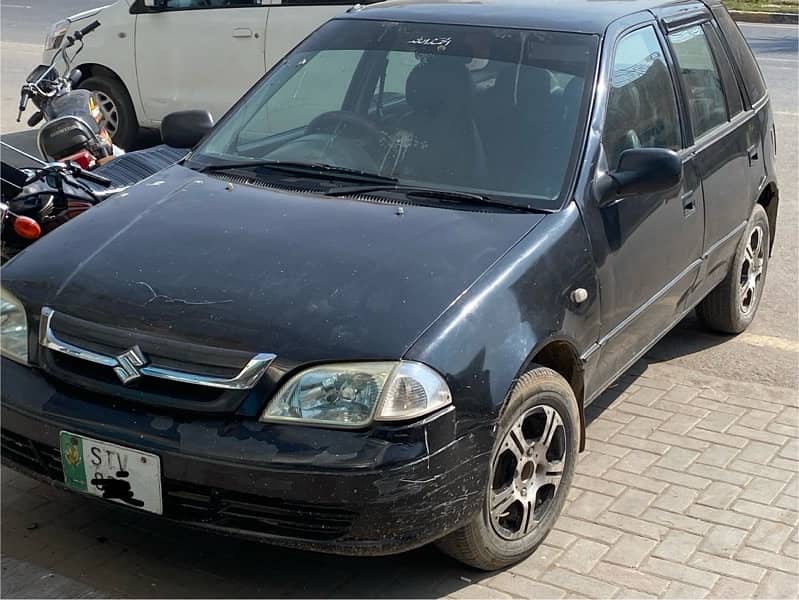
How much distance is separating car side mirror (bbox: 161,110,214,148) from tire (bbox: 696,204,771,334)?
109 inches

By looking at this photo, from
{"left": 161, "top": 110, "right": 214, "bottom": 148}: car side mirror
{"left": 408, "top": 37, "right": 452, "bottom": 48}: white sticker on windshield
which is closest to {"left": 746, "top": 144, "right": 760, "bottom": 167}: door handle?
{"left": 408, "top": 37, "right": 452, "bottom": 48}: white sticker on windshield

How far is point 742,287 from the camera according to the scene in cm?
622

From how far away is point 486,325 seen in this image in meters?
3.55

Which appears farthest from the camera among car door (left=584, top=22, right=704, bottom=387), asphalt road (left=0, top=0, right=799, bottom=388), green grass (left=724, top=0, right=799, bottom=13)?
green grass (left=724, top=0, right=799, bottom=13)

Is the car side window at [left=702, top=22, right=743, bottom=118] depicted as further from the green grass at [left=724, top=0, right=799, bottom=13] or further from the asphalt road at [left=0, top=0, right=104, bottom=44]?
the green grass at [left=724, top=0, right=799, bottom=13]

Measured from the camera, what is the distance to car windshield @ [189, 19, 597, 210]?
432 centimetres

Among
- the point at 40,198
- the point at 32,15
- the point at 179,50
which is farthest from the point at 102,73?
the point at 32,15

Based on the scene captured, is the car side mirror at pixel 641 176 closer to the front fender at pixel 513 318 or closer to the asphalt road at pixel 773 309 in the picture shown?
the front fender at pixel 513 318

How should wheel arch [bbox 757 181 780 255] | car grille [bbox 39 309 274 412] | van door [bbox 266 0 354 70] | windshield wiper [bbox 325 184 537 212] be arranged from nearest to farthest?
car grille [bbox 39 309 274 412] < windshield wiper [bbox 325 184 537 212] < wheel arch [bbox 757 181 780 255] < van door [bbox 266 0 354 70]

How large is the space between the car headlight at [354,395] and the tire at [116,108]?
7.90 m

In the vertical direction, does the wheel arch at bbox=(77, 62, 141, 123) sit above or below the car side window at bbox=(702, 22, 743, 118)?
below

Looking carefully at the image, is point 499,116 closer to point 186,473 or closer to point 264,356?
point 264,356

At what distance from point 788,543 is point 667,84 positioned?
2077 millimetres

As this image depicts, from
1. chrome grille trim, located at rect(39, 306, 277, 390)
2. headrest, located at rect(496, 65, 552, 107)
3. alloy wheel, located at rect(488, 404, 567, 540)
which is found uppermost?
headrest, located at rect(496, 65, 552, 107)
